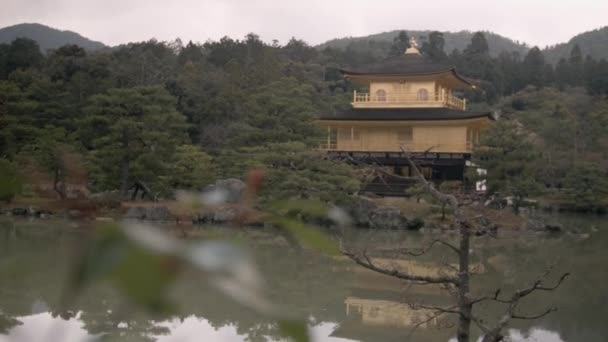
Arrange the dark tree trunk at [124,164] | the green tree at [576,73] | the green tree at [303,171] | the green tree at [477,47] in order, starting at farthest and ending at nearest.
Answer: the green tree at [477,47], the green tree at [576,73], the dark tree trunk at [124,164], the green tree at [303,171]

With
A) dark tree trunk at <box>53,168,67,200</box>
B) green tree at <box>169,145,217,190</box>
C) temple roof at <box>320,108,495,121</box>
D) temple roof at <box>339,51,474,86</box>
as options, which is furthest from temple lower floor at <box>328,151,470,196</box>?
dark tree trunk at <box>53,168,67,200</box>

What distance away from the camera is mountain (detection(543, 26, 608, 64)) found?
5909cm

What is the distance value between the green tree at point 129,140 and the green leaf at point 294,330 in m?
13.9

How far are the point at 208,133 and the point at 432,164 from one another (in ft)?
22.9

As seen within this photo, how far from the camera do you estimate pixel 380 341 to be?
5.93m

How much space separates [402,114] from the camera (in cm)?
1788

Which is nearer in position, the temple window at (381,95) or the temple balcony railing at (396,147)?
the temple balcony railing at (396,147)

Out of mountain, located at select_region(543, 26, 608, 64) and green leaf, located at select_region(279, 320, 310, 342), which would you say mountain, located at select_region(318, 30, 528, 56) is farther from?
green leaf, located at select_region(279, 320, 310, 342)

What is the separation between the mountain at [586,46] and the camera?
2327 inches

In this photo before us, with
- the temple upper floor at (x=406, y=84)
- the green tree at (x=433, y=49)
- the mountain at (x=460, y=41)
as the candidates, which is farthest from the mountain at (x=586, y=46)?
the temple upper floor at (x=406, y=84)

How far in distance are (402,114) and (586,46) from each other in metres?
51.1

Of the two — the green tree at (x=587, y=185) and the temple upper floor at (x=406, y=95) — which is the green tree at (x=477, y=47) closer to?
the temple upper floor at (x=406, y=95)

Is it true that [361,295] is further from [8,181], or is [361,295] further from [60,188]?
[8,181]

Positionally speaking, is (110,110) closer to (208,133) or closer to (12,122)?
(12,122)
